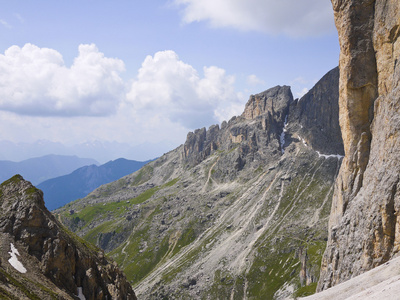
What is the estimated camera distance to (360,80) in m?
57.0

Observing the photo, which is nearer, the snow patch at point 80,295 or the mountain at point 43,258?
the mountain at point 43,258

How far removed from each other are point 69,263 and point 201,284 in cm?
10613

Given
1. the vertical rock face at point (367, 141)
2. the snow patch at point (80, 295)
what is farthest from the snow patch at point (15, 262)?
the vertical rock face at point (367, 141)

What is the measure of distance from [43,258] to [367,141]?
208 feet

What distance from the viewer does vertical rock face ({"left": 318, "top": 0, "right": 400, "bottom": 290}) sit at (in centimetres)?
4488

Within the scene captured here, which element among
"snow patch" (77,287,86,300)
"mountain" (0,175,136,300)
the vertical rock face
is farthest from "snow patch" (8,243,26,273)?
the vertical rock face

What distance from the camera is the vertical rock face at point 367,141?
44.9 m

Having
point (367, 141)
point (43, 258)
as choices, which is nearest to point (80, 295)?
point (43, 258)

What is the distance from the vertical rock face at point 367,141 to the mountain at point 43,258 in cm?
4414

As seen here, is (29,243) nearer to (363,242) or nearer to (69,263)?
(69,263)

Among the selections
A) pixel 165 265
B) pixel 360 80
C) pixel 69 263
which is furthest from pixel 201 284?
pixel 360 80

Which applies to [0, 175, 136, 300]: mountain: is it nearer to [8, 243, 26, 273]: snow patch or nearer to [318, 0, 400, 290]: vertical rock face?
[8, 243, 26, 273]: snow patch

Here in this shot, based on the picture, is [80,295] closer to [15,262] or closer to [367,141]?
[15,262]

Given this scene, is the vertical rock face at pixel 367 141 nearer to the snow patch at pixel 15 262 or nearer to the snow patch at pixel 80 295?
the snow patch at pixel 80 295
